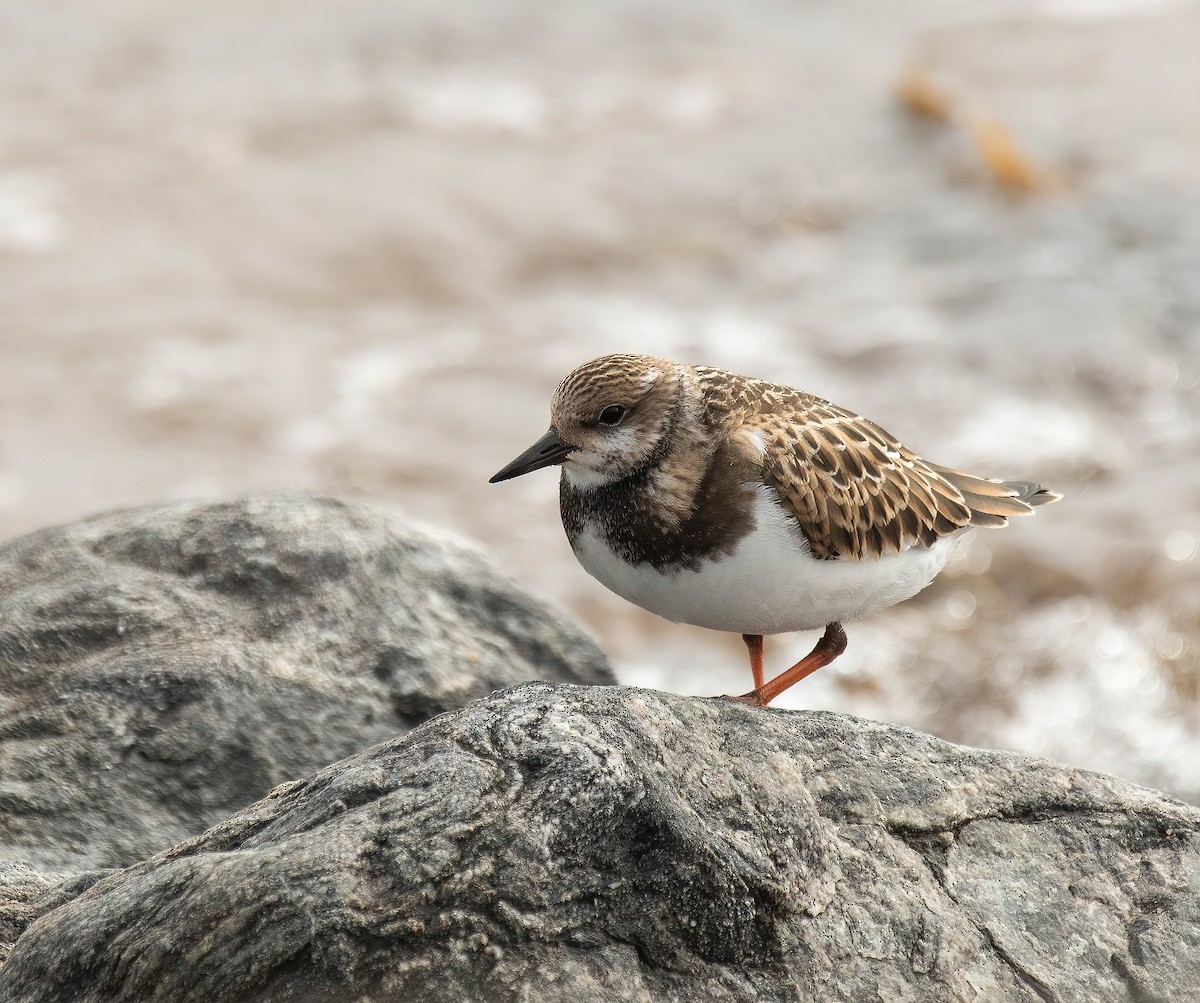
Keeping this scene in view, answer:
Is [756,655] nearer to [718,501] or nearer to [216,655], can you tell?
[718,501]

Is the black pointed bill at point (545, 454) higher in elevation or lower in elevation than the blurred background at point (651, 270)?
higher

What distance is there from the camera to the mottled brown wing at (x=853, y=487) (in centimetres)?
418

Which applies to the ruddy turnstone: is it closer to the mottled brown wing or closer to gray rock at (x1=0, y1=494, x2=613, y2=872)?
the mottled brown wing

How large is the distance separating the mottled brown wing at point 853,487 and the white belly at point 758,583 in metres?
0.07

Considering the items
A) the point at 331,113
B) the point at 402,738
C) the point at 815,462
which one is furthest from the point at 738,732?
the point at 331,113

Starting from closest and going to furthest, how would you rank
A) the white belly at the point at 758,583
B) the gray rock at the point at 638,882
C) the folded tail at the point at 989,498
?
1. the gray rock at the point at 638,882
2. the white belly at the point at 758,583
3. the folded tail at the point at 989,498

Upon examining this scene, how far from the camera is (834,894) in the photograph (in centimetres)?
301

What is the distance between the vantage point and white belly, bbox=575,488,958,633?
13.0 ft

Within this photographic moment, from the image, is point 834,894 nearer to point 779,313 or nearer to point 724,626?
point 724,626

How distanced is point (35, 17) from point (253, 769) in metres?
14.0

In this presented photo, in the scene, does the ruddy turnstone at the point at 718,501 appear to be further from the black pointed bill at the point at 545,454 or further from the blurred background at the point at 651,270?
the blurred background at the point at 651,270

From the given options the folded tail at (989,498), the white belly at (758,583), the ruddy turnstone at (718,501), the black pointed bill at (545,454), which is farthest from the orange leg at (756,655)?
the black pointed bill at (545,454)

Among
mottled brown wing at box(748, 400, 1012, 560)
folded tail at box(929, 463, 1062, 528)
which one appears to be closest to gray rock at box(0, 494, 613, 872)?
mottled brown wing at box(748, 400, 1012, 560)

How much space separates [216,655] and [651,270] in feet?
30.4
